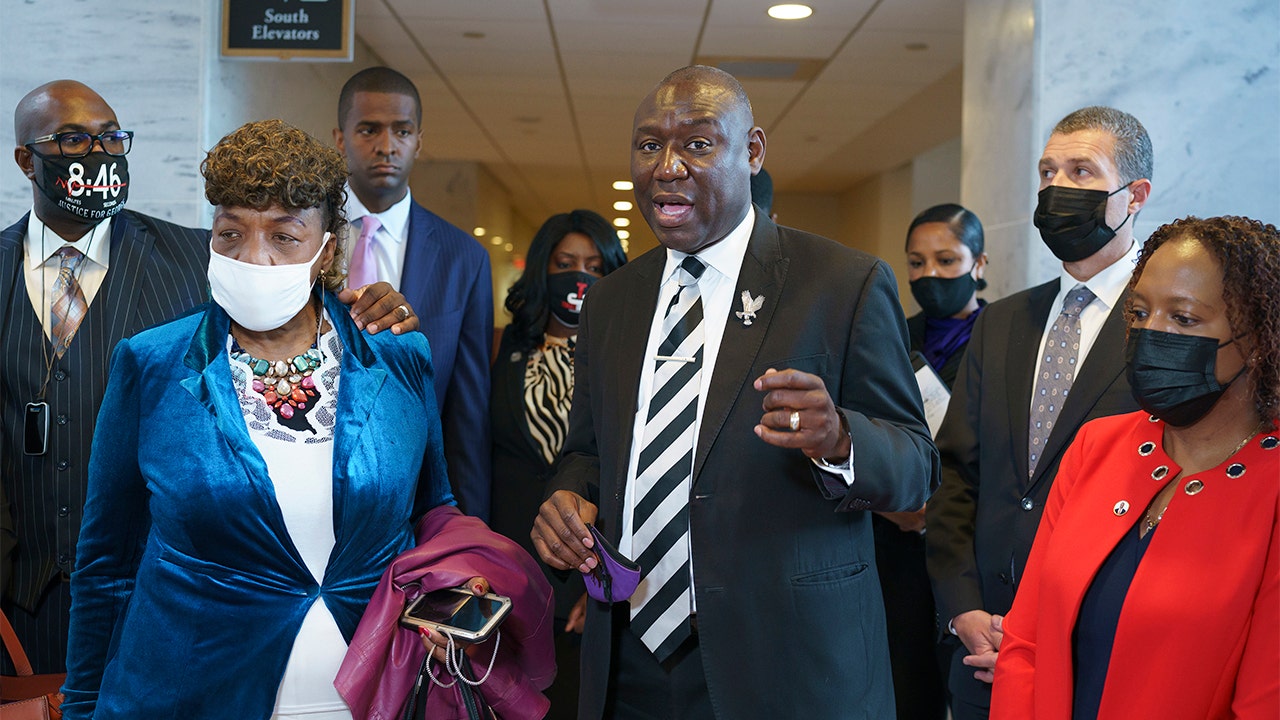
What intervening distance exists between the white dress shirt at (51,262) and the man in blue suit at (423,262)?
0.80 m

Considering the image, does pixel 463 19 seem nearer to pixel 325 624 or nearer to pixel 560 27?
pixel 560 27

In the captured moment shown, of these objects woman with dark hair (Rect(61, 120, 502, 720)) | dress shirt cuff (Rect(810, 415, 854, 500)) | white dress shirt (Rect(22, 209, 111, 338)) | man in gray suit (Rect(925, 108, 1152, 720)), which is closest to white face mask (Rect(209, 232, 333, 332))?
woman with dark hair (Rect(61, 120, 502, 720))

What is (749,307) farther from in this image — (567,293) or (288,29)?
(288,29)

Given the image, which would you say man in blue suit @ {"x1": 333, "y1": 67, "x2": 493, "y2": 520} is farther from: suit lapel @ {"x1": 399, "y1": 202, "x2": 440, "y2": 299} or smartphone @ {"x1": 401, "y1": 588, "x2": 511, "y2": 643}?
smartphone @ {"x1": 401, "y1": 588, "x2": 511, "y2": 643}

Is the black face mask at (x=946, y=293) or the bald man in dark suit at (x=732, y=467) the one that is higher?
the black face mask at (x=946, y=293)

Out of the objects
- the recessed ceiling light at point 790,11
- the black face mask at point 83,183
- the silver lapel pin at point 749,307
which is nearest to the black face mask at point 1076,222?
the silver lapel pin at point 749,307

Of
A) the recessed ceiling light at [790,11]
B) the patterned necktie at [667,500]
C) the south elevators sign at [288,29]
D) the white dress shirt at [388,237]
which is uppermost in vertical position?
the recessed ceiling light at [790,11]

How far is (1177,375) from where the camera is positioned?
74.4 inches

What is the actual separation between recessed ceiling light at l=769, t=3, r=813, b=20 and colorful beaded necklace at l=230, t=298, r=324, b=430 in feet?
14.0

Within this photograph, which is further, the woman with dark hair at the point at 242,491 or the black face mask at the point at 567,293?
the black face mask at the point at 567,293

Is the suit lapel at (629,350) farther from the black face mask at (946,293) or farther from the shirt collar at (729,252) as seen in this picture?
the black face mask at (946,293)

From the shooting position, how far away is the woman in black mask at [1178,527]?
1.74 metres

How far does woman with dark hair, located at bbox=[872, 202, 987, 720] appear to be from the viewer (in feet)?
11.5

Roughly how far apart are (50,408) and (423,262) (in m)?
1.14
